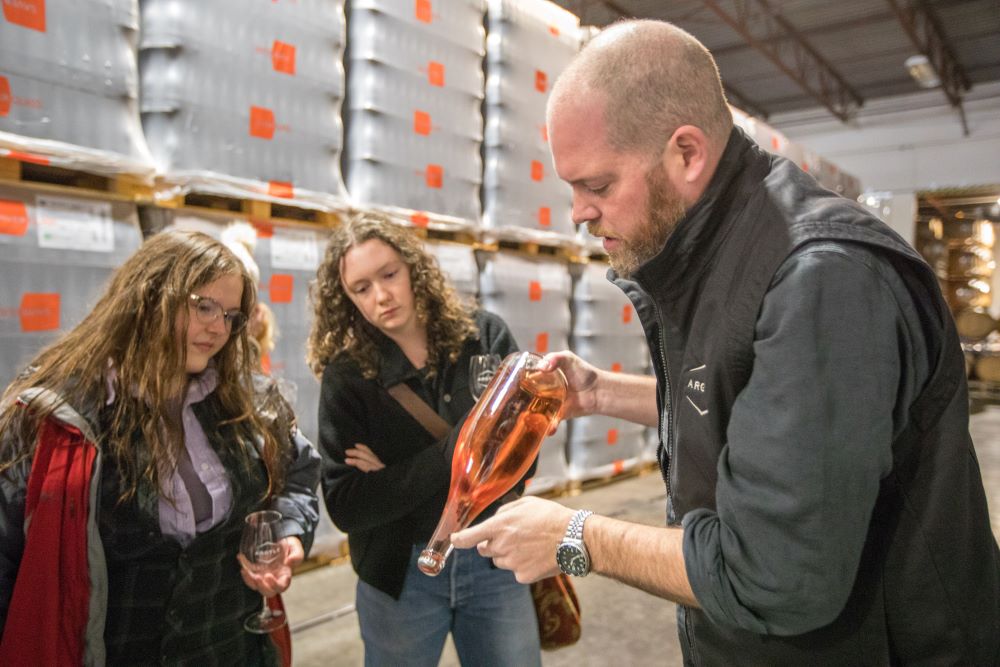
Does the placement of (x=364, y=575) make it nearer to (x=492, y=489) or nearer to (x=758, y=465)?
(x=492, y=489)

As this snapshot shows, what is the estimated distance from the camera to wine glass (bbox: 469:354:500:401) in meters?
1.75

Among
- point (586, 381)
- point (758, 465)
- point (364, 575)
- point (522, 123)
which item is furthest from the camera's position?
point (522, 123)

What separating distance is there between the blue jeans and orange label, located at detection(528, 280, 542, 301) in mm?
2938

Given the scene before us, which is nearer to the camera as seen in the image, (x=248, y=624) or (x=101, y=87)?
(x=248, y=624)

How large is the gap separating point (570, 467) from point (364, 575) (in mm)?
3450

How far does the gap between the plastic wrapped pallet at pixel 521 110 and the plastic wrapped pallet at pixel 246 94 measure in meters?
1.19

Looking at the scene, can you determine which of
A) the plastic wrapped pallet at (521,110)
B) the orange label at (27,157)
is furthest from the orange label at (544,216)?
the orange label at (27,157)

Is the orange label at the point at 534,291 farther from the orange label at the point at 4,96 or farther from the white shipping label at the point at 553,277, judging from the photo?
the orange label at the point at 4,96

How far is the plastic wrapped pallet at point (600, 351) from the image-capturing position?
5219mm

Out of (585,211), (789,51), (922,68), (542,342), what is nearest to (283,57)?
(542,342)

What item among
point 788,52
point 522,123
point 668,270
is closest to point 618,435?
point 522,123

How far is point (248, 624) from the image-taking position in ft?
5.73

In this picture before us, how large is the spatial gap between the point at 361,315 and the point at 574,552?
124cm

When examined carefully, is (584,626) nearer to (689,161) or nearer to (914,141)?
(689,161)
